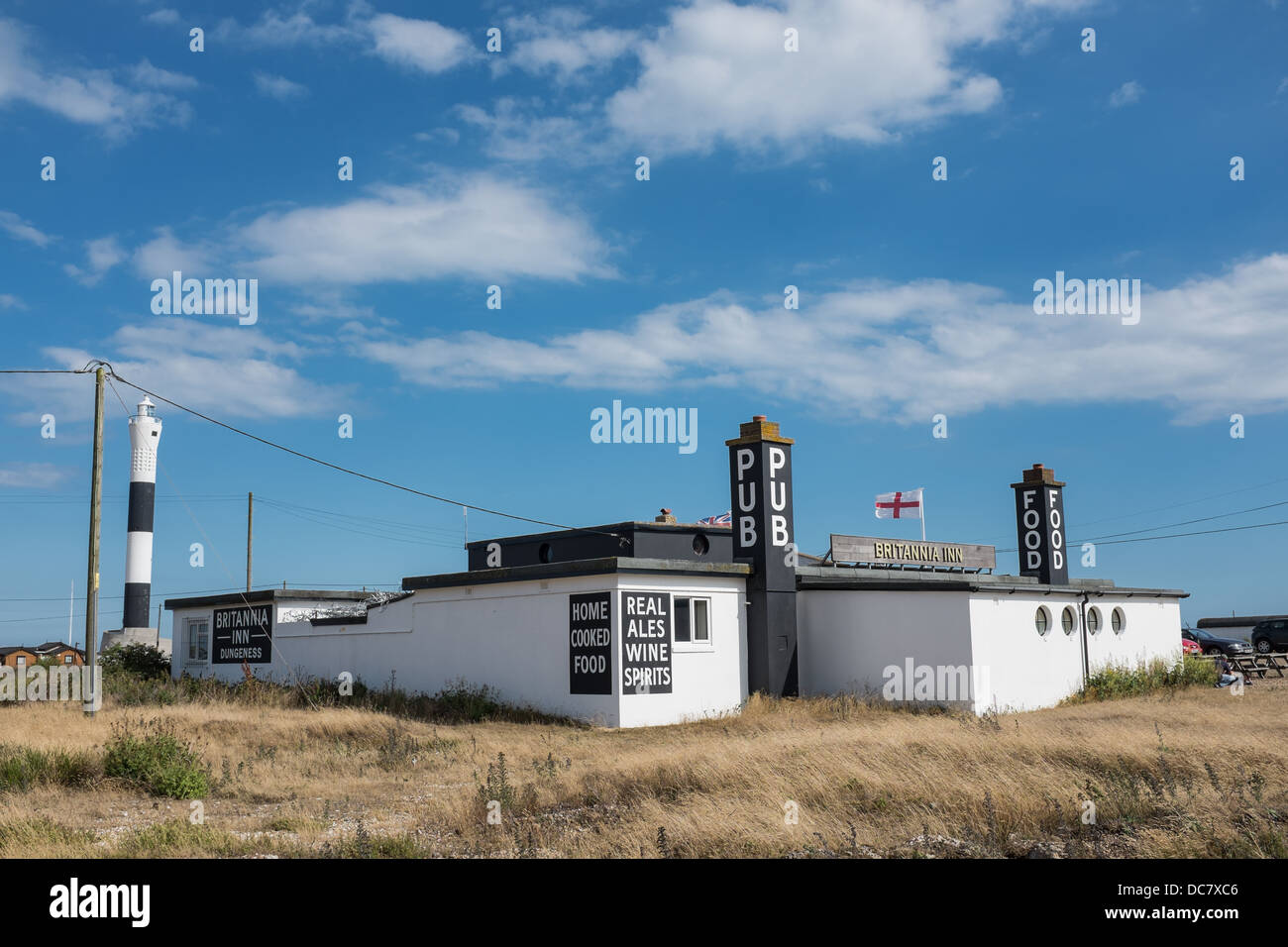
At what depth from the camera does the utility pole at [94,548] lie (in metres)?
22.7

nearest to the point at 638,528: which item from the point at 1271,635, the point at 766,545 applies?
the point at 766,545

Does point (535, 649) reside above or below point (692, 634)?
below

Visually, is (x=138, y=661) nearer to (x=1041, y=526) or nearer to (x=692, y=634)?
(x=692, y=634)

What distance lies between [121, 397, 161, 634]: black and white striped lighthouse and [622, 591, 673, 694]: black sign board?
1155 inches

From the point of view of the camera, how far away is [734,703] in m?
23.5

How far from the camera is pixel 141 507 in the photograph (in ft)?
146

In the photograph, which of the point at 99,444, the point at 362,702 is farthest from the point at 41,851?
the point at 99,444

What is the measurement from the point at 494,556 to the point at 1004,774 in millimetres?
30404

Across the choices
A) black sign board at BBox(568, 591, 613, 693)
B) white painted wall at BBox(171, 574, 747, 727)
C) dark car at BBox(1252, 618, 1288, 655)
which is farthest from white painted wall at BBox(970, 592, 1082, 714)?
dark car at BBox(1252, 618, 1288, 655)

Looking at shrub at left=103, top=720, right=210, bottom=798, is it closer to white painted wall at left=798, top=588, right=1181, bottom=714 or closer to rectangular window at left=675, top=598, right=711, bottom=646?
rectangular window at left=675, top=598, right=711, bottom=646

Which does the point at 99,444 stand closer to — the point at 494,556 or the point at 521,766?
the point at 521,766

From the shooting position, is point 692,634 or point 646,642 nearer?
point 646,642

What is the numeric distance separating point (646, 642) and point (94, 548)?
43.5ft

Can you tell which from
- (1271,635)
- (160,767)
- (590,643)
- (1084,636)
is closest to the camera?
(160,767)
